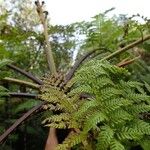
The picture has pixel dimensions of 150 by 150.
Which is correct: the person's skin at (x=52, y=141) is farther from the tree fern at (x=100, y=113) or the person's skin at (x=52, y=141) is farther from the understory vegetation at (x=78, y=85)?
the tree fern at (x=100, y=113)

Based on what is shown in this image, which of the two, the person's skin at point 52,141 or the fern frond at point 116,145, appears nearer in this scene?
the fern frond at point 116,145

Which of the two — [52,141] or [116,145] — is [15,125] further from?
[116,145]

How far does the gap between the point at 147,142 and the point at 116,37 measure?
4.21ft

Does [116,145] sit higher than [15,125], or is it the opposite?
[15,125]

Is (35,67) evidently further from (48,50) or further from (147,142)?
(147,142)

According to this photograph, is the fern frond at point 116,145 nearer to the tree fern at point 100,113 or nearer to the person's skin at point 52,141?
the tree fern at point 100,113

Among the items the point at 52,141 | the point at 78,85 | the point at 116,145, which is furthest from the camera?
the point at 52,141

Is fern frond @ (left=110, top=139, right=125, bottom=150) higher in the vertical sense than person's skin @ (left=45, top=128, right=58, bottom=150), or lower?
lower

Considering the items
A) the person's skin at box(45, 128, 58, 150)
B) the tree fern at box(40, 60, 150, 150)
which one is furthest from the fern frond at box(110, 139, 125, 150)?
the person's skin at box(45, 128, 58, 150)

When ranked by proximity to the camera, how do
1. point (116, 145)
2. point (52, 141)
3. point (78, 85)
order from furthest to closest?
point (52, 141)
point (78, 85)
point (116, 145)

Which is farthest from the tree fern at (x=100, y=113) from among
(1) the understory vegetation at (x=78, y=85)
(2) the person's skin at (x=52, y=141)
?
(2) the person's skin at (x=52, y=141)

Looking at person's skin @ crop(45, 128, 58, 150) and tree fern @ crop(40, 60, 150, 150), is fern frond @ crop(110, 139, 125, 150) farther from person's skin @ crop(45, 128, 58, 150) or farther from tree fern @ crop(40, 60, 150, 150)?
person's skin @ crop(45, 128, 58, 150)

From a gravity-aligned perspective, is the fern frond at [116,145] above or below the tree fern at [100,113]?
below

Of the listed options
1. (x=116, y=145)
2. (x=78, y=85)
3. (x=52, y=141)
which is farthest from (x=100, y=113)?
(x=52, y=141)
